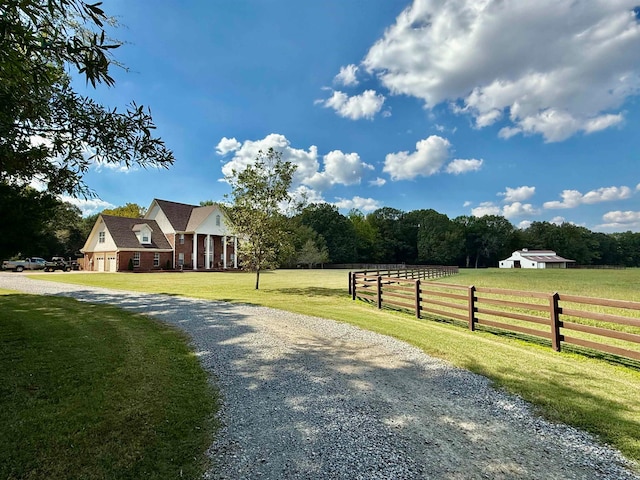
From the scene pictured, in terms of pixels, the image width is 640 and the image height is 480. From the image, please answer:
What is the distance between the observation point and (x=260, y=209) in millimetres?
19094

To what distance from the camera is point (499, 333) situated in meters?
8.93

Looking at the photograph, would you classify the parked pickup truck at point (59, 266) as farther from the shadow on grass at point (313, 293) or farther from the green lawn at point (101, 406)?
the green lawn at point (101, 406)

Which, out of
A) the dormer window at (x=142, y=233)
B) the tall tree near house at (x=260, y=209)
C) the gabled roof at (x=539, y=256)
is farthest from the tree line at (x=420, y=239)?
the tall tree near house at (x=260, y=209)

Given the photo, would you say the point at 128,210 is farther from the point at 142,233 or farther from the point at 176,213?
the point at 142,233

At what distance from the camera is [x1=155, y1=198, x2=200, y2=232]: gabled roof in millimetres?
39475

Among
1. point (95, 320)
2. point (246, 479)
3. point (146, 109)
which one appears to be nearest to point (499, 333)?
point (246, 479)

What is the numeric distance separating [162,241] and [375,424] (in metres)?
39.6

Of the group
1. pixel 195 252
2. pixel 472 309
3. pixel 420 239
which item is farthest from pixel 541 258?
pixel 472 309

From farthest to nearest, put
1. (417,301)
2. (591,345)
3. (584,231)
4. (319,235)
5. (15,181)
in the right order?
(584,231) < (319,235) < (417,301) < (15,181) < (591,345)

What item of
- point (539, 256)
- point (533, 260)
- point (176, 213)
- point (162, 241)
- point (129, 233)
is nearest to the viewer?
point (129, 233)

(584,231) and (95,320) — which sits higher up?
(584,231)

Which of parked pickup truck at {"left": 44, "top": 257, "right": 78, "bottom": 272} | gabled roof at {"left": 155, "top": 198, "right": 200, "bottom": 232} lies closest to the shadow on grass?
gabled roof at {"left": 155, "top": 198, "right": 200, "bottom": 232}

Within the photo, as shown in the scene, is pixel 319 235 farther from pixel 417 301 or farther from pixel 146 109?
pixel 146 109

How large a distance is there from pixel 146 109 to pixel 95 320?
6134mm
